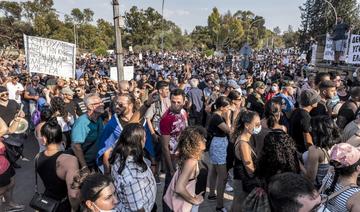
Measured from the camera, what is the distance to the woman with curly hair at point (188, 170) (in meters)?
2.74

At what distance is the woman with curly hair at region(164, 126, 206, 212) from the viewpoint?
9.00ft

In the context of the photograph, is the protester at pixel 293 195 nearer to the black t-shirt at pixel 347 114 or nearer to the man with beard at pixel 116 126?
the man with beard at pixel 116 126

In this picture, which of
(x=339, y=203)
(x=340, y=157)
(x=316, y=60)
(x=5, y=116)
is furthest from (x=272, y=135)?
(x=316, y=60)

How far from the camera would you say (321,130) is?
2945 mm

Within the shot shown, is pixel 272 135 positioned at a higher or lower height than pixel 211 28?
lower

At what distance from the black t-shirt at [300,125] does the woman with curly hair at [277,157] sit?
1143 millimetres

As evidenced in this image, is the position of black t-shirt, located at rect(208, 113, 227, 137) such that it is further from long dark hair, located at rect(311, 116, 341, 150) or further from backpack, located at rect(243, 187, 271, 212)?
backpack, located at rect(243, 187, 271, 212)

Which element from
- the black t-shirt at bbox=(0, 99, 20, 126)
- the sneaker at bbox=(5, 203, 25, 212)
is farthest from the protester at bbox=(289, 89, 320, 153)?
the black t-shirt at bbox=(0, 99, 20, 126)

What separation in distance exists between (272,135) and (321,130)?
59 centimetres

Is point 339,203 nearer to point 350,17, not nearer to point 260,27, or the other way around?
point 350,17

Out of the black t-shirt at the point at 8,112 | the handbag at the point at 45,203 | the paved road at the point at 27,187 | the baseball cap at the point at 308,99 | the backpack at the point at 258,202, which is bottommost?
the paved road at the point at 27,187

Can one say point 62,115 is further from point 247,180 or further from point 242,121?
point 247,180

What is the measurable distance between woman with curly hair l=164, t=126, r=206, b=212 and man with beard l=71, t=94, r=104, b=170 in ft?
4.23

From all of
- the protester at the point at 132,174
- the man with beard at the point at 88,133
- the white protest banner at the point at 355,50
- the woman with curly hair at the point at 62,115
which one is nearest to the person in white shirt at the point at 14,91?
the woman with curly hair at the point at 62,115
